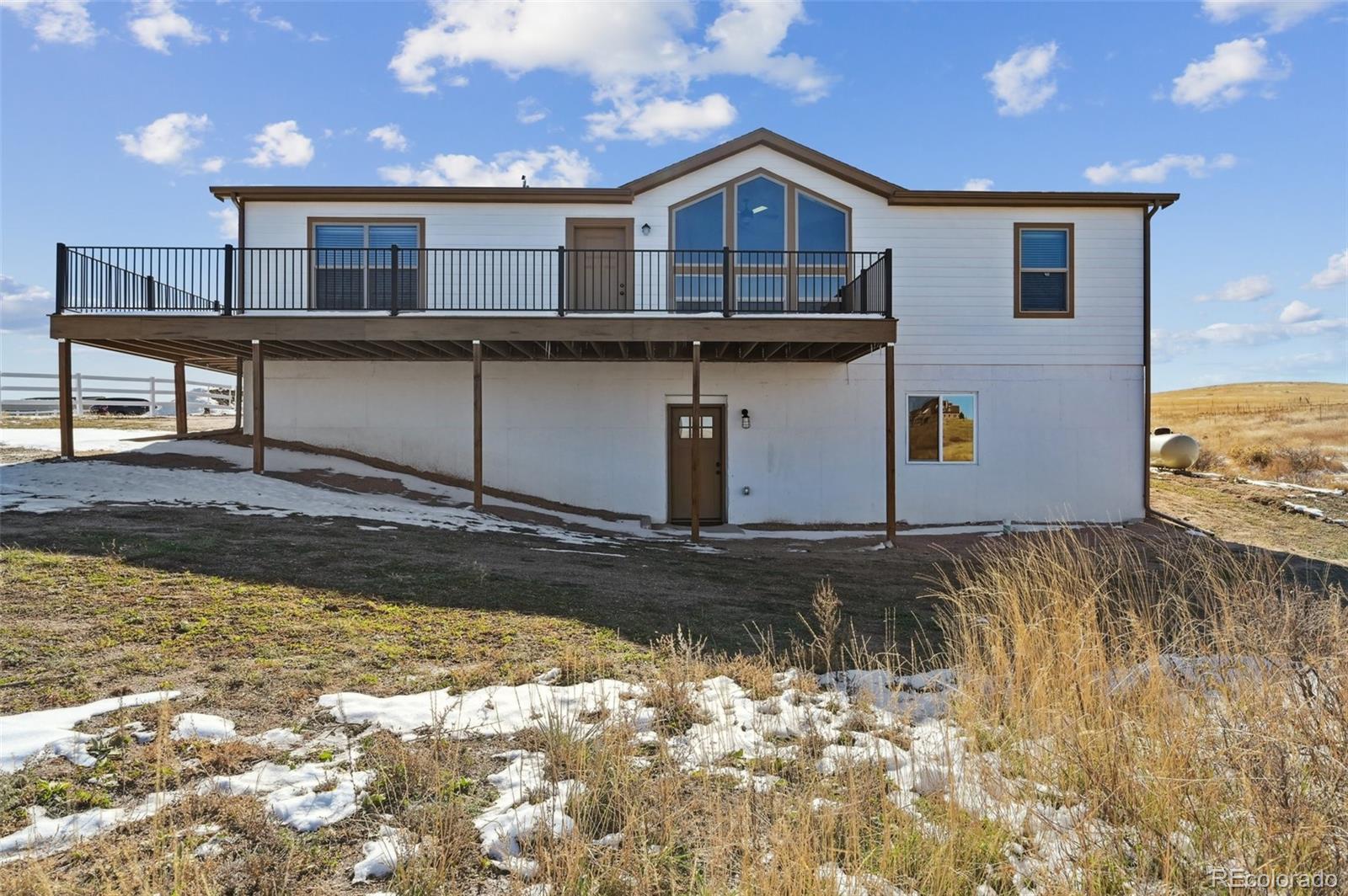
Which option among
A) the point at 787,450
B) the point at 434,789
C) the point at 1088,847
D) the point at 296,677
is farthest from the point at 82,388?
the point at 1088,847

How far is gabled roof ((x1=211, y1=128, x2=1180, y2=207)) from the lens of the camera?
13.5m

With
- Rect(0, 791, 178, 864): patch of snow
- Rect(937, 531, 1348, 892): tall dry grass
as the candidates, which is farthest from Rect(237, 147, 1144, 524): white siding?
Rect(0, 791, 178, 864): patch of snow

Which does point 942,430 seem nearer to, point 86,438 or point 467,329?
point 467,329

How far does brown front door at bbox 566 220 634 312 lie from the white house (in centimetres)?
4

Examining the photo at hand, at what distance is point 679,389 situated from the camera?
46.2 ft

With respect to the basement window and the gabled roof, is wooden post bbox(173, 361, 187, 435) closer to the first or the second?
the gabled roof

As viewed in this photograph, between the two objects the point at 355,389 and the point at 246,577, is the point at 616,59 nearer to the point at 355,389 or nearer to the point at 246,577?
the point at 355,389

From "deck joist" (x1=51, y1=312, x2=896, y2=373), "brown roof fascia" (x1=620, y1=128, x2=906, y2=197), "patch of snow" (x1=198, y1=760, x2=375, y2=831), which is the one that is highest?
"brown roof fascia" (x1=620, y1=128, x2=906, y2=197)

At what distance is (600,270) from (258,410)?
5.96 meters

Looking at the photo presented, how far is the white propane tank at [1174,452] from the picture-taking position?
2142 centimetres

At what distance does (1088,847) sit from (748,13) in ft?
40.1

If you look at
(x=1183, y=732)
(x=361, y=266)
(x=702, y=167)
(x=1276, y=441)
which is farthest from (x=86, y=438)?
(x=1276, y=441)

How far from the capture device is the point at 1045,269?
46.3ft

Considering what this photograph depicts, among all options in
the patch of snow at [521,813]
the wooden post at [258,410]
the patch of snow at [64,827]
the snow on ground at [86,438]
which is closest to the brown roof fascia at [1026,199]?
the wooden post at [258,410]
